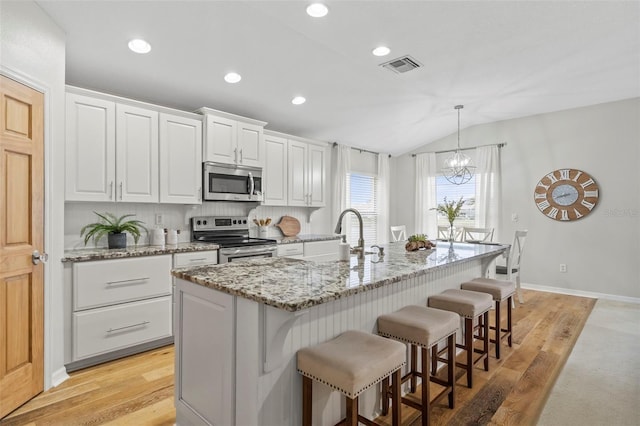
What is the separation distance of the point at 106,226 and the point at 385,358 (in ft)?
8.64

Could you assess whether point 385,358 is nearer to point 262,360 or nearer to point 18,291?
point 262,360

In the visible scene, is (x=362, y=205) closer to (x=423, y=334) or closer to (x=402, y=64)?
→ (x=402, y=64)

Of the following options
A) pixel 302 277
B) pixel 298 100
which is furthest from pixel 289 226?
pixel 302 277

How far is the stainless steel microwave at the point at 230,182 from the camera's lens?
11.9 feet

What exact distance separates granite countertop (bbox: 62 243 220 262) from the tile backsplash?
0.29 meters

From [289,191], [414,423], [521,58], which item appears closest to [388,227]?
[289,191]

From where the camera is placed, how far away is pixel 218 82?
3.41 m

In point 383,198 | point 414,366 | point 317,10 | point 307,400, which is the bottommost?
point 414,366

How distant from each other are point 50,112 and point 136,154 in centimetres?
81

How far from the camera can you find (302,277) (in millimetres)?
1691

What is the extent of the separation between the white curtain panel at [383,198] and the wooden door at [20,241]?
5.04m

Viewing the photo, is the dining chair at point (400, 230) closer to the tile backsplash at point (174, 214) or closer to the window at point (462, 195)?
the window at point (462, 195)

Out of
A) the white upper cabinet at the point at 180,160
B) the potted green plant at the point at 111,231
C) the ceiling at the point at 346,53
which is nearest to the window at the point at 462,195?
the ceiling at the point at 346,53

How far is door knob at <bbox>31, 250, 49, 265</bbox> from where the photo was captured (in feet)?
7.30
